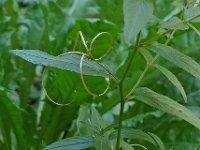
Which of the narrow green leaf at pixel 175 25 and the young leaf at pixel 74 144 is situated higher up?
the narrow green leaf at pixel 175 25

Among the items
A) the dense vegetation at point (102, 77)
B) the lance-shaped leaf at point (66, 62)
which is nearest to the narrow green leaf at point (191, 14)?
the dense vegetation at point (102, 77)

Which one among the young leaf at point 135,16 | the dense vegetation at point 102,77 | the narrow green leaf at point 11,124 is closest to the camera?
the young leaf at point 135,16

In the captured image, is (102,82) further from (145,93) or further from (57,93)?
(145,93)

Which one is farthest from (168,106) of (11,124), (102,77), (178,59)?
(11,124)

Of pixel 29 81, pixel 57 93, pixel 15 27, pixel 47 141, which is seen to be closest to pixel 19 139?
pixel 47 141

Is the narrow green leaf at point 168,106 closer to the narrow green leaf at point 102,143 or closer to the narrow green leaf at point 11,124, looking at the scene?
the narrow green leaf at point 102,143

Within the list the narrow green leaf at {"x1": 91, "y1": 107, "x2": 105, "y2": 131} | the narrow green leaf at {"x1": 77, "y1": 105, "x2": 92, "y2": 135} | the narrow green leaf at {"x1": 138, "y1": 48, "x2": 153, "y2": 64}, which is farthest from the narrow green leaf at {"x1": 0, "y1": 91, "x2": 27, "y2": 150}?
the narrow green leaf at {"x1": 138, "y1": 48, "x2": 153, "y2": 64}

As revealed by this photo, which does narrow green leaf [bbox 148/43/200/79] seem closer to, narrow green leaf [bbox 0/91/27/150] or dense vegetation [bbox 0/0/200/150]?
dense vegetation [bbox 0/0/200/150]
